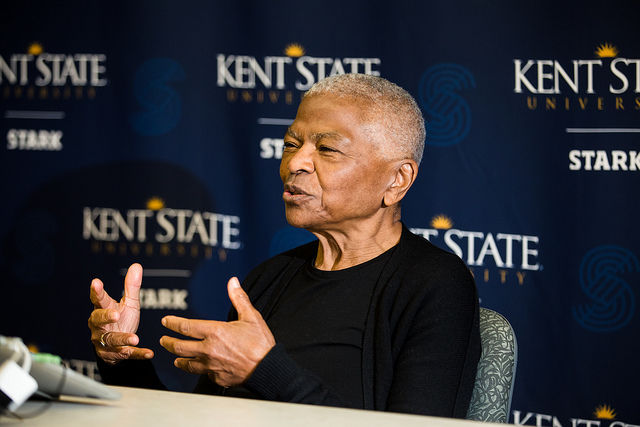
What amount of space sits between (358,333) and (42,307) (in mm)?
1889

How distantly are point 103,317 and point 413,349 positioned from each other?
0.65 m

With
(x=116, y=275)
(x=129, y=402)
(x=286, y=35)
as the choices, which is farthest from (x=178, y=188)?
(x=129, y=402)

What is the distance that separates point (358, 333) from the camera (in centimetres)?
149

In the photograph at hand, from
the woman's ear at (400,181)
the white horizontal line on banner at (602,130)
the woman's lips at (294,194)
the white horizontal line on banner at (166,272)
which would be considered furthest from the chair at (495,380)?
the white horizontal line on banner at (166,272)

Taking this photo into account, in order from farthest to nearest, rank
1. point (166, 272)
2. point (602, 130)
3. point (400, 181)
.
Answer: point (166, 272)
point (602, 130)
point (400, 181)

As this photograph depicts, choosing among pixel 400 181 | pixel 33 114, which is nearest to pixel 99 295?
pixel 400 181

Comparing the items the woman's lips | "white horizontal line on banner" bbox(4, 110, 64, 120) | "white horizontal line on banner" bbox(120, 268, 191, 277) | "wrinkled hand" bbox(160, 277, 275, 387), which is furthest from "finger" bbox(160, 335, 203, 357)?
"white horizontal line on banner" bbox(4, 110, 64, 120)

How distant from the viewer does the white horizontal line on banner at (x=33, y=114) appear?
114 inches

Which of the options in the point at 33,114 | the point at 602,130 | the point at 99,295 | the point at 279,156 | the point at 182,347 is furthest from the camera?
the point at 33,114

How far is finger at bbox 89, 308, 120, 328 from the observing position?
1439mm

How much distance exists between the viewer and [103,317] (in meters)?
1.47

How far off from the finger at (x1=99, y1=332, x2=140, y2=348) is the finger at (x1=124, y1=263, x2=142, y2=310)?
0.29 ft

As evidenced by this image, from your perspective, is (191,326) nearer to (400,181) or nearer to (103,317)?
(103,317)

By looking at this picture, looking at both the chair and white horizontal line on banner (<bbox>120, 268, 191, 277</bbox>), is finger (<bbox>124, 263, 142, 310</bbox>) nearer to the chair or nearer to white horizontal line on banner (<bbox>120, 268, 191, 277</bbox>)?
the chair
